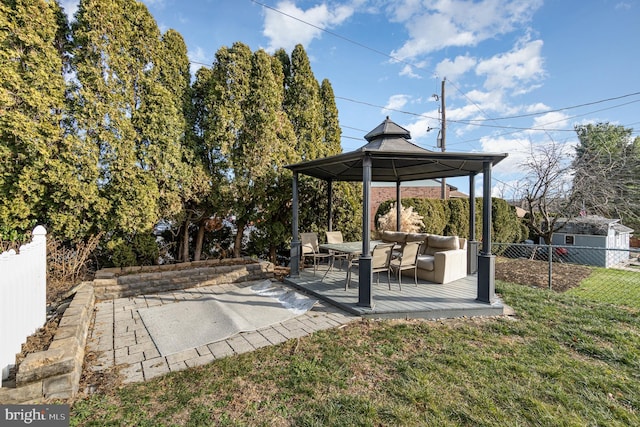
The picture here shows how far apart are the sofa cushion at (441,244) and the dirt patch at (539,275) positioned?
2497 millimetres

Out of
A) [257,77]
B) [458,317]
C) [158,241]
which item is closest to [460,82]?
[257,77]

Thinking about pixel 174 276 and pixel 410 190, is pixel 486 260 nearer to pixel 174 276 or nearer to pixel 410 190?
pixel 174 276

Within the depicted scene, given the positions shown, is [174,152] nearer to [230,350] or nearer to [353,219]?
[230,350]

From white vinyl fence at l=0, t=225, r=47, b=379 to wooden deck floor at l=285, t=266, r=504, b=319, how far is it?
12.1ft

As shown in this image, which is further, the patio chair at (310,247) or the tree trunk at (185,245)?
the tree trunk at (185,245)

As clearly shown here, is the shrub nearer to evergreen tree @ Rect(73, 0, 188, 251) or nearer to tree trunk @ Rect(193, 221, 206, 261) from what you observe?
tree trunk @ Rect(193, 221, 206, 261)

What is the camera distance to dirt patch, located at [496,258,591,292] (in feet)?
23.4

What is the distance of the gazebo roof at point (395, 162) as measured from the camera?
444 cm

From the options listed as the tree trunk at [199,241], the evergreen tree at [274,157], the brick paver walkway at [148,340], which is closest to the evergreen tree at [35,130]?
the brick paver walkway at [148,340]

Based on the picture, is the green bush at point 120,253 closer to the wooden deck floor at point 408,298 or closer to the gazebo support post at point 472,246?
the wooden deck floor at point 408,298

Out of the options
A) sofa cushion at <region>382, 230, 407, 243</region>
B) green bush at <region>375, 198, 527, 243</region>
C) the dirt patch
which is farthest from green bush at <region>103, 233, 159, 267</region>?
the dirt patch

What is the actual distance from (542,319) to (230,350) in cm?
442

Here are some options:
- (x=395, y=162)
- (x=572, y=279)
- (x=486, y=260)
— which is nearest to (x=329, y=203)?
(x=395, y=162)

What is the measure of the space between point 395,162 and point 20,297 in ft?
19.6
